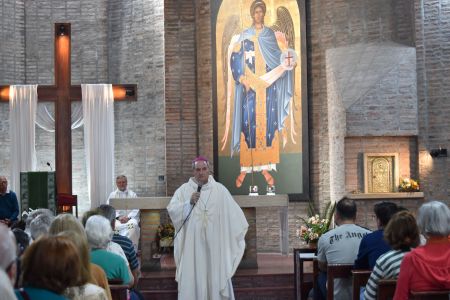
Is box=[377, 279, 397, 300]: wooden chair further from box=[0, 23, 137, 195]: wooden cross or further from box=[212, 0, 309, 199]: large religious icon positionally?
box=[212, 0, 309, 199]: large religious icon

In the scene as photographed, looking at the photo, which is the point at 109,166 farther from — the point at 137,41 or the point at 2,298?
the point at 2,298

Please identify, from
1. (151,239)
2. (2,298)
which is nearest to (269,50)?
(151,239)

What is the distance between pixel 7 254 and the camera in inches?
133

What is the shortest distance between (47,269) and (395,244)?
8.37 ft

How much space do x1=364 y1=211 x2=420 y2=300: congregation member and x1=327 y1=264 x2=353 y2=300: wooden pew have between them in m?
1.25

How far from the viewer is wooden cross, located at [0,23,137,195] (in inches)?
548

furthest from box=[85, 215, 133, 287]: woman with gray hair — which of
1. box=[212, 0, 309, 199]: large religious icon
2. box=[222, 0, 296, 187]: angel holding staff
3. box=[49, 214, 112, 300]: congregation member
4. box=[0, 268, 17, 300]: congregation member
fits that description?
box=[222, 0, 296, 187]: angel holding staff

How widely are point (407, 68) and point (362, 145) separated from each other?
63.7 inches

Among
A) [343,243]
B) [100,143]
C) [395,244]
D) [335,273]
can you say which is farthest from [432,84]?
[395,244]

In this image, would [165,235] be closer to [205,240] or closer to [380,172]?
[205,240]

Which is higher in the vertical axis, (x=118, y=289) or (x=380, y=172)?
(x=380, y=172)

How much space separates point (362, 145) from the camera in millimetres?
14695

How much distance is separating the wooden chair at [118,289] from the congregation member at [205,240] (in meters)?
3.33

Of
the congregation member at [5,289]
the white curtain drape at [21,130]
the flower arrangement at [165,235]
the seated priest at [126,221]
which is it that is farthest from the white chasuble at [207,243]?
the congregation member at [5,289]
